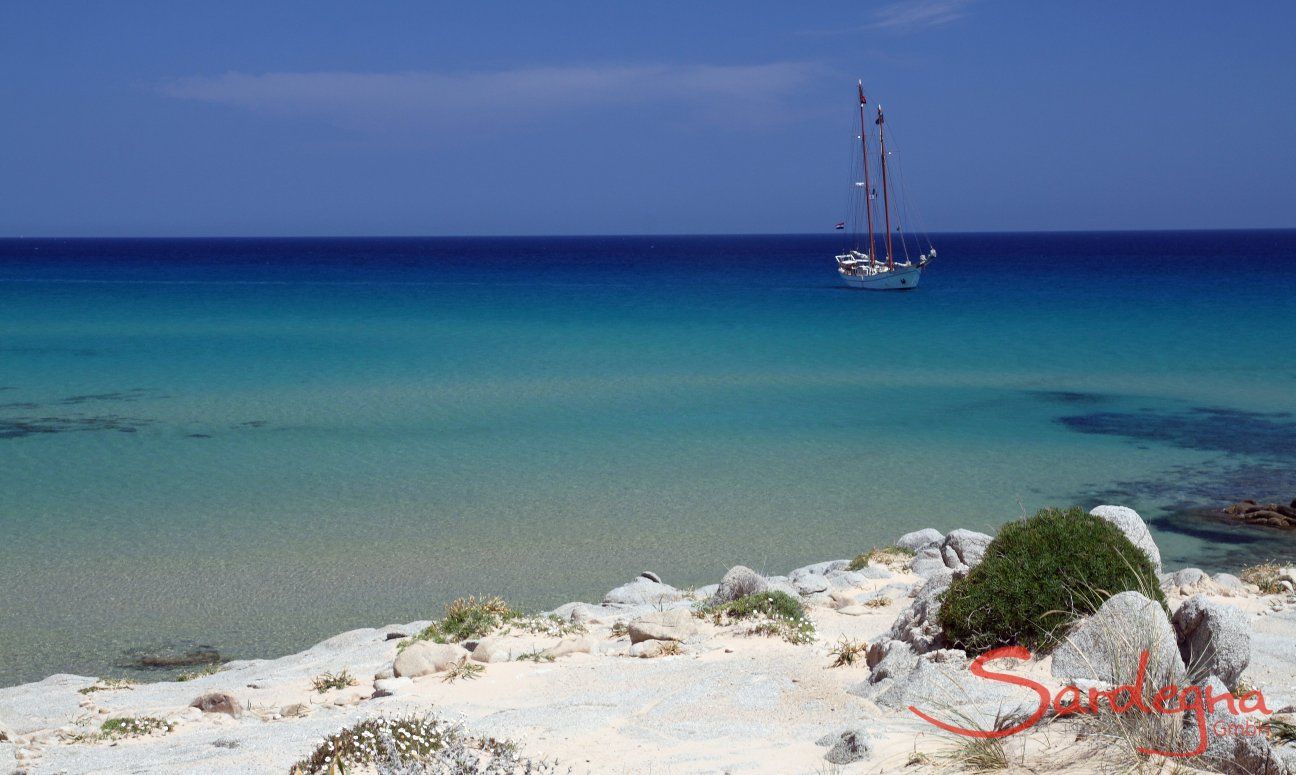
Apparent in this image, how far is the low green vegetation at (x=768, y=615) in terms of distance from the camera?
10016 mm

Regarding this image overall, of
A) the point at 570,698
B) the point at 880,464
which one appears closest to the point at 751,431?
the point at 880,464

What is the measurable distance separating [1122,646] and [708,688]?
3.17m

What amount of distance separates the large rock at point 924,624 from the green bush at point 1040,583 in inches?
5.7

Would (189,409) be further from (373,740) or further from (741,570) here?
(373,740)

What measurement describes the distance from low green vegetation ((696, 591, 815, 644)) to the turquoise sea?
385cm

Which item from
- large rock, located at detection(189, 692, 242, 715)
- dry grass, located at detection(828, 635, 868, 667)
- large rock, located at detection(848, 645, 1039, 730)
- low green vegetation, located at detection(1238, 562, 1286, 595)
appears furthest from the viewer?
low green vegetation, located at detection(1238, 562, 1286, 595)

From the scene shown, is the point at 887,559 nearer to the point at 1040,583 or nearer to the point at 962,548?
the point at 962,548

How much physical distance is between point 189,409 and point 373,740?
2406 centimetres

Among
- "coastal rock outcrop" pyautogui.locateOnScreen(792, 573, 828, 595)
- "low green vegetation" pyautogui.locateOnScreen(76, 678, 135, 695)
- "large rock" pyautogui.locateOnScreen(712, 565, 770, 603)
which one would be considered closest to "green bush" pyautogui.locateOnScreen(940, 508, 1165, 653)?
"large rock" pyautogui.locateOnScreen(712, 565, 770, 603)

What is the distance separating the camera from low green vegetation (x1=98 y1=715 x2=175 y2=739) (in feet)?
25.8

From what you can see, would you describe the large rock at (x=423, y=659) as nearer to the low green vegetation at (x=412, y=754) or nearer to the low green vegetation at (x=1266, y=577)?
the low green vegetation at (x=412, y=754)

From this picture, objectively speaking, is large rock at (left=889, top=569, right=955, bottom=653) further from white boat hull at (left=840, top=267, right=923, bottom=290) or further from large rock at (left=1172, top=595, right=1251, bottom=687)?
white boat hull at (left=840, top=267, right=923, bottom=290)

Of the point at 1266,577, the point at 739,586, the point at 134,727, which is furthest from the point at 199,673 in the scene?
the point at 1266,577

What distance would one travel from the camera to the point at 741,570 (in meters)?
11.6
